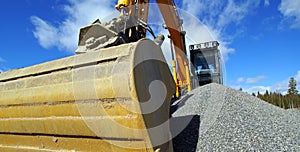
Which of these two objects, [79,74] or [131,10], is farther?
[131,10]

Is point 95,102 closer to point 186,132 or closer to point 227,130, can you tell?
point 186,132

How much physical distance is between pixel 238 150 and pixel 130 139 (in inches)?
56.2

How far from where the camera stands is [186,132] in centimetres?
281

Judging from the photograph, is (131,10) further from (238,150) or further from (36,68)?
(238,150)

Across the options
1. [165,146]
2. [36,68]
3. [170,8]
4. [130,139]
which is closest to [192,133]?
[165,146]

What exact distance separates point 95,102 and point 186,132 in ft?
5.43

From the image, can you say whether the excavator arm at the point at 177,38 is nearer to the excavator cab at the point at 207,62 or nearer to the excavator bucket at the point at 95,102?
the excavator cab at the point at 207,62

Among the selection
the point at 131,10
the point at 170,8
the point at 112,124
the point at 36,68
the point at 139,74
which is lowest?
the point at 112,124

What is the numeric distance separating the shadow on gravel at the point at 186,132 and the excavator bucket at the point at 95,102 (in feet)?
3.00

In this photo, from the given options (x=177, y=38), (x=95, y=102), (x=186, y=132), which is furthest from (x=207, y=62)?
(x=95, y=102)

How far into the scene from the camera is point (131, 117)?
1322 millimetres

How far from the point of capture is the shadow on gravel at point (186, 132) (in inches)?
99.0

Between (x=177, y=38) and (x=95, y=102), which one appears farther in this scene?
(x=177, y=38)

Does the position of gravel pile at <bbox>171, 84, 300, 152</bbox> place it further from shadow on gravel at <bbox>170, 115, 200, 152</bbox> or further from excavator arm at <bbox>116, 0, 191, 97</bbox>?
excavator arm at <bbox>116, 0, 191, 97</bbox>
